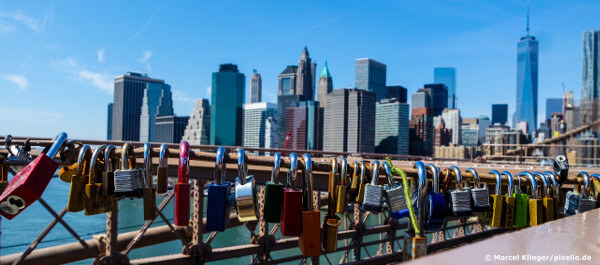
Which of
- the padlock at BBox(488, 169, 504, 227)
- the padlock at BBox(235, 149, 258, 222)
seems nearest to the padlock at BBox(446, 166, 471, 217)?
the padlock at BBox(488, 169, 504, 227)

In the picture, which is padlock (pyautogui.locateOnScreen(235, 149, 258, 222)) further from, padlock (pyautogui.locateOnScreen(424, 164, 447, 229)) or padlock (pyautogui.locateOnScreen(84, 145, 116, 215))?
padlock (pyautogui.locateOnScreen(424, 164, 447, 229))

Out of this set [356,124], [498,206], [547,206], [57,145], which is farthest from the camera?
[356,124]

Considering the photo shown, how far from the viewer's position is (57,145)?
2.40 meters

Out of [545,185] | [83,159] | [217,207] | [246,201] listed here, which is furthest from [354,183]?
[83,159]

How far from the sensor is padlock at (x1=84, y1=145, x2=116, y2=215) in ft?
7.72

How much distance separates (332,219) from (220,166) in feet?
2.38

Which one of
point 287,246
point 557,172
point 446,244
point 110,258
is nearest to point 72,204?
point 110,258

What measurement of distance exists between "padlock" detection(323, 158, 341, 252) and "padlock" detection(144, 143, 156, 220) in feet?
3.29

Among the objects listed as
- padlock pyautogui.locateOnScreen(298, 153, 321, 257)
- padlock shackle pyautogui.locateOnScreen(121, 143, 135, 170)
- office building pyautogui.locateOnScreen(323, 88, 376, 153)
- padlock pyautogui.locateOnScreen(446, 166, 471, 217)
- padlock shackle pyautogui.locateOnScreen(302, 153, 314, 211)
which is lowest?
padlock pyautogui.locateOnScreen(298, 153, 321, 257)

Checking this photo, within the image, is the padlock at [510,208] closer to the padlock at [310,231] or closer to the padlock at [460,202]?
the padlock at [460,202]

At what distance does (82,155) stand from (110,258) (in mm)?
1836

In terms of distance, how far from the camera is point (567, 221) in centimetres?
141

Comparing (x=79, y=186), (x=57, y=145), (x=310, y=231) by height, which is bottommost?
(x=310, y=231)

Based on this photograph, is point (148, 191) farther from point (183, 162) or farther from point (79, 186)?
point (79, 186)
